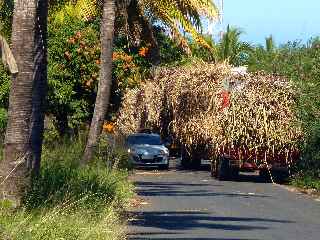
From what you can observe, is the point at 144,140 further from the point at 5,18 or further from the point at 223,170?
the point at 223,170

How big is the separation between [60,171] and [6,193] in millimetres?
4491

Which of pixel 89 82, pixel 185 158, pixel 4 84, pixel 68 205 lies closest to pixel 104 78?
pixel 4 84

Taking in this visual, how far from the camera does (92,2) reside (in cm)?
3453

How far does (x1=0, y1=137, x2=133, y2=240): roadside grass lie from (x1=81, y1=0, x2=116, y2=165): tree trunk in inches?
130

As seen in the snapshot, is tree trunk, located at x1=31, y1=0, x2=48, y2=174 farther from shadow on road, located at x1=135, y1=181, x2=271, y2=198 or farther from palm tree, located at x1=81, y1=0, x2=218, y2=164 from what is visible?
palm tree, located at x1=81, y1=0, x2=218, y2=164

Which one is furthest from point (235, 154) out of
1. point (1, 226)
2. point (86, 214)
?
point (1, 226)

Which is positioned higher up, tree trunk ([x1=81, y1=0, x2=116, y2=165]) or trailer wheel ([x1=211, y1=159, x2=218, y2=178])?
tree trunk ([x1=81, y1=0, x2=116, y2=165])

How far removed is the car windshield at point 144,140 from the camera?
38.9 m

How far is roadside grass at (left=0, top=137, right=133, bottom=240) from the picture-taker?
1150cm

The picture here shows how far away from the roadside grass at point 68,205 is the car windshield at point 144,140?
15.5 metres

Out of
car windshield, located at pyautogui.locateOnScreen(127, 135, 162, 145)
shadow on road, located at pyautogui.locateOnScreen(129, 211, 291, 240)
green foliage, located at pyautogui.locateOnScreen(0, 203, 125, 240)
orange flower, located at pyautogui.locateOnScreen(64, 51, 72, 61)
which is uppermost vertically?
orange flower, located at pyautogui.locateOnScreen(64, 51, 72, 61)

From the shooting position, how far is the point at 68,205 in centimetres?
1384

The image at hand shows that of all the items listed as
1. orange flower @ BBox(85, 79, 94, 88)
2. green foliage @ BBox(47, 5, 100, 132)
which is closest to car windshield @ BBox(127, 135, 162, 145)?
green foliage @ BBox(47, 5, 100, 132)

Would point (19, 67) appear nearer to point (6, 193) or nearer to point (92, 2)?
point (6, 193)
